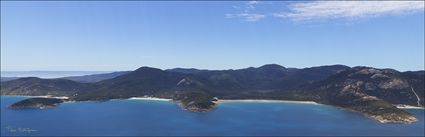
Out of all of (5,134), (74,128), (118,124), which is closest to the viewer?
(5,134)

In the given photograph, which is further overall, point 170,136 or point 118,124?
point 118,124

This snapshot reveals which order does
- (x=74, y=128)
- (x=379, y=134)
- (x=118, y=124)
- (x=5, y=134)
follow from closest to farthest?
1. (x=5, y=134)
2. (x=379, y=134)
3. (x=74, y=128)
4. (x=118, y=124)

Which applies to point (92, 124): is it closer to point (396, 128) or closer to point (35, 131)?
point (35, 131)

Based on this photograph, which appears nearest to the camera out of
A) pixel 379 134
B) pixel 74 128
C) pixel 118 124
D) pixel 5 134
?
pixel 5 134

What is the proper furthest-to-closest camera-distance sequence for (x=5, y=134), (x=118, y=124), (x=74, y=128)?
(x=118, y=124) → (x=74, y=128) → (x=5, y=134)

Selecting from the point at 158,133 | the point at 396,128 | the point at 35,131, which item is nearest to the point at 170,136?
the point at 158,133

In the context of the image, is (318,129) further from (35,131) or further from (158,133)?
(35,131)

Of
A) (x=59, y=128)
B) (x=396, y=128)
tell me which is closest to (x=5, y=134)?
(x=59, y=128)

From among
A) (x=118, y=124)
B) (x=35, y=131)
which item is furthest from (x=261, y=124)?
(x=35, y=131)

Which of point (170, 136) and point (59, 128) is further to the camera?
point (59, 128)
